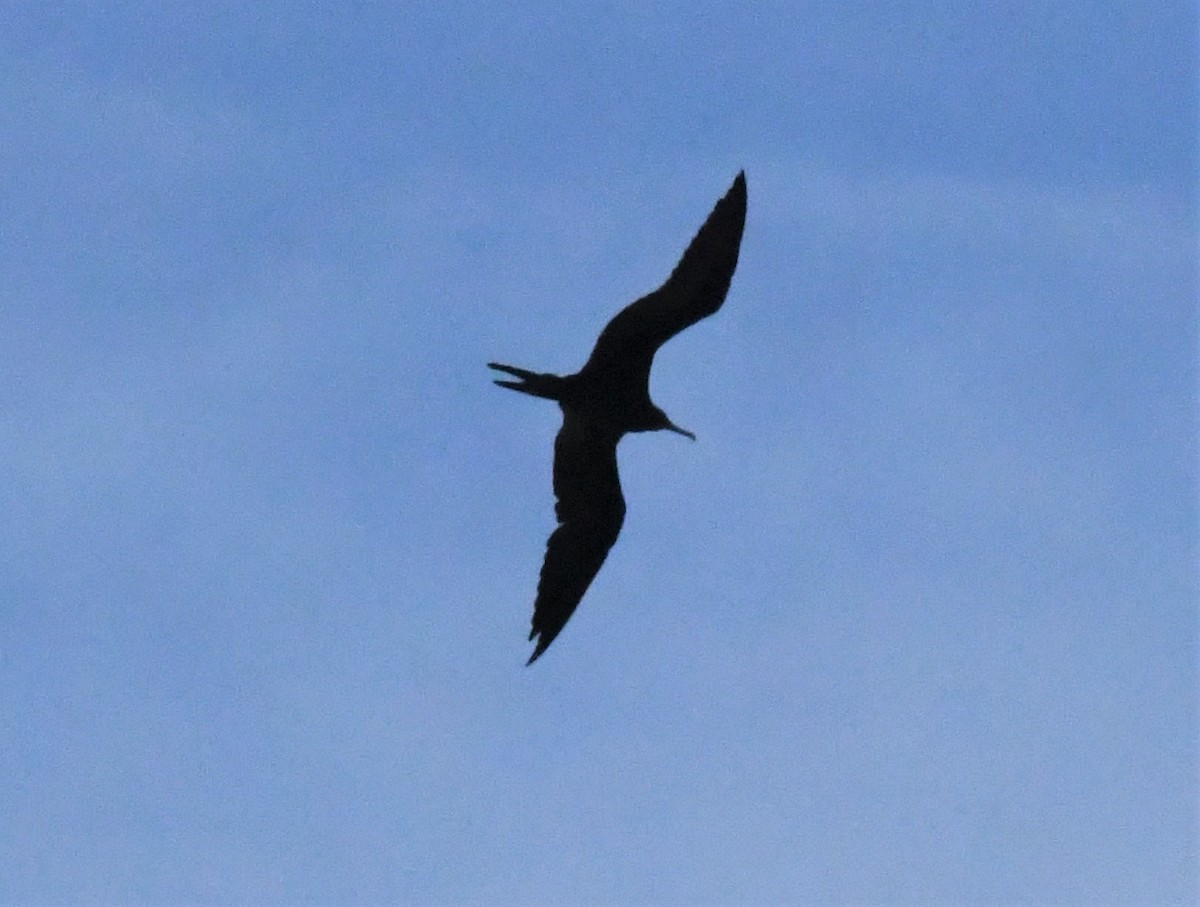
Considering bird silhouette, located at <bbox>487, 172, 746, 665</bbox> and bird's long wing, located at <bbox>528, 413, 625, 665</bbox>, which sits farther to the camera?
bird's long wing, located at <bbox>528, 413, 625, 665</bbox>

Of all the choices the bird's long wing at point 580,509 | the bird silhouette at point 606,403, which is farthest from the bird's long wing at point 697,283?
the bird's long wing at point 580,509

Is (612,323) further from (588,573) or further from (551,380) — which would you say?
(588,573)

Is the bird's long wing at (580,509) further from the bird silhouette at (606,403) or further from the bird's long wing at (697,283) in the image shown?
the bird's long wing at (697,283)

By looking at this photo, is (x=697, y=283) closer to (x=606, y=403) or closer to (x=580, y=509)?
(x=606, y=403)

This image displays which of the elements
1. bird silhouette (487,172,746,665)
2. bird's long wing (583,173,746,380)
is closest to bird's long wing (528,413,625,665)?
bird silhouette (487,172,746,665)

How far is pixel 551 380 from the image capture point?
2028 cm

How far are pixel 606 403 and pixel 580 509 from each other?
3.27 ft

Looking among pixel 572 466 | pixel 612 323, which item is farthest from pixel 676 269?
pixel 572 466

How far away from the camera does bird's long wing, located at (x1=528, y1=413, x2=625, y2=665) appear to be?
2081cm

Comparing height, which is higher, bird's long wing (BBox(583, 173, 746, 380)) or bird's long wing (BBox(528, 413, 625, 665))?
bird's long wing (BBox(583, 173, 746, 380))

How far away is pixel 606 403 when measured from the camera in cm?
2062

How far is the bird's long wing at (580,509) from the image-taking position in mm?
20812

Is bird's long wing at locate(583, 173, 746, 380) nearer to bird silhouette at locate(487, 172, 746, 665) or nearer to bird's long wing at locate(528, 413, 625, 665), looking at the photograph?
bird silhouette at locate(487, 172, 746, 665)

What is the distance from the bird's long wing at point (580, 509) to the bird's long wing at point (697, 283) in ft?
4.09
